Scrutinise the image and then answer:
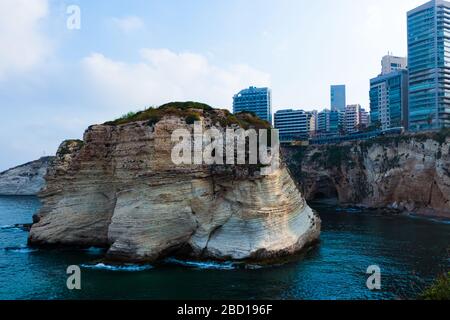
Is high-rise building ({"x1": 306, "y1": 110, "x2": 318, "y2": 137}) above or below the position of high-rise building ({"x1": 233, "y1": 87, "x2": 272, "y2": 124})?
below

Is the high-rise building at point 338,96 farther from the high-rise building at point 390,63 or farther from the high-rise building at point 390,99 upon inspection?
the high-rise building at point 390,99

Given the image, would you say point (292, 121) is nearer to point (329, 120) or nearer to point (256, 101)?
point (329, 120)

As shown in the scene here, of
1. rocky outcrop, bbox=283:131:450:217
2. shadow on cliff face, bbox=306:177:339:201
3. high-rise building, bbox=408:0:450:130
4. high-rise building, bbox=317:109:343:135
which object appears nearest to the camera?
rocky outcrop, bbox=283:131:450:217

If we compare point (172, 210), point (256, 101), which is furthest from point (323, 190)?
point (256, 101)

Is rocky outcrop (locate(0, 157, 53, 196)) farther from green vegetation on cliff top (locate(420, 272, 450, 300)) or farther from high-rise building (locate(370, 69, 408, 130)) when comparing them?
green vegetation on cliff top (locate(420, 272, 450, 300))

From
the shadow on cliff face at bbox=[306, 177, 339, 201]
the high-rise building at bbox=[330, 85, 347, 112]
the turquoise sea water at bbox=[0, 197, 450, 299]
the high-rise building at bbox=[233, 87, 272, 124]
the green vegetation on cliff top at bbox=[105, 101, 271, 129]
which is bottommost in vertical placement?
the turquoise sea water at bbox=[0, 197, 450, 299]

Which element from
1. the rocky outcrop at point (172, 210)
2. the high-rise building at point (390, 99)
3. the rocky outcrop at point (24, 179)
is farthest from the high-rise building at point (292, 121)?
the rocky outcrop at point (172, 210)

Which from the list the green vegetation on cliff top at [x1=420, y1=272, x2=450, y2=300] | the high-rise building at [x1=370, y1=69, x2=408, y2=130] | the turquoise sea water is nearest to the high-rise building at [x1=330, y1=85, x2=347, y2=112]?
the high-rise building at [x1=370, y1=69, x2=408, y2=130]
